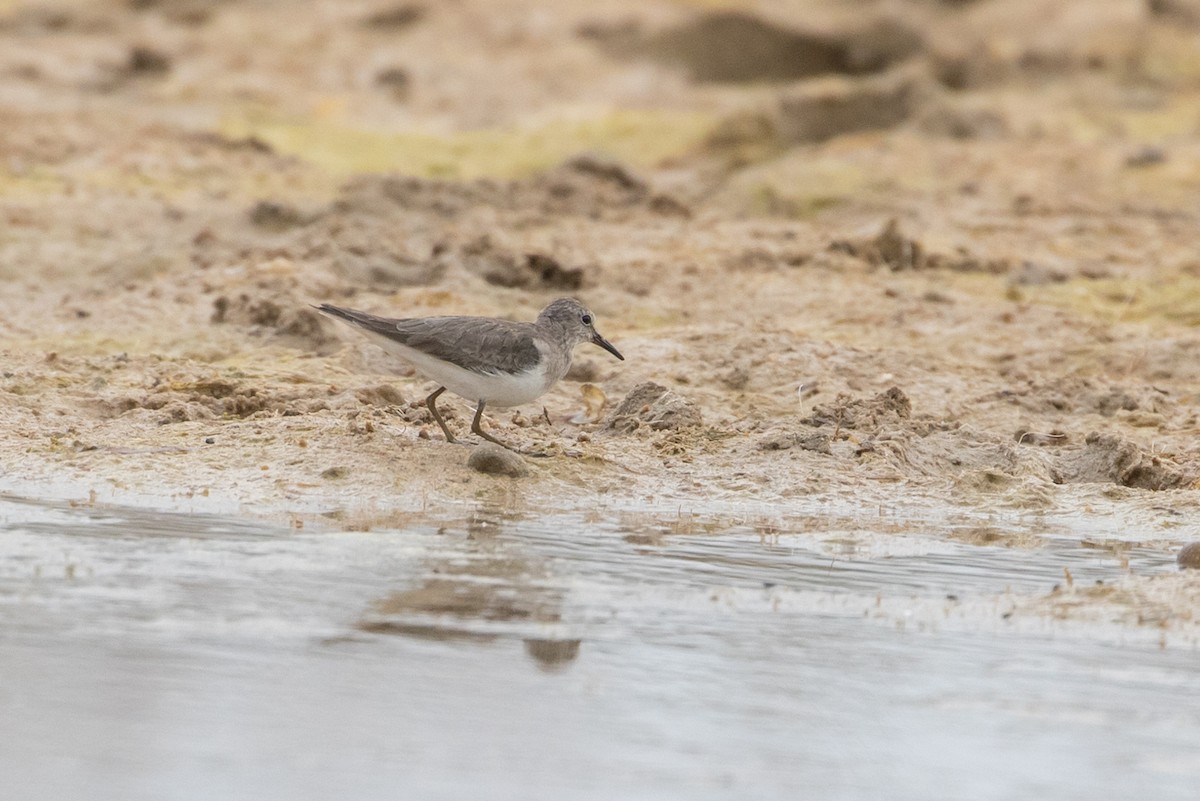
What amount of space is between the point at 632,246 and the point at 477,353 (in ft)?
15.5

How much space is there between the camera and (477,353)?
24.9 feet

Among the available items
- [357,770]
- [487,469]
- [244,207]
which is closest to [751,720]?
[357,770]

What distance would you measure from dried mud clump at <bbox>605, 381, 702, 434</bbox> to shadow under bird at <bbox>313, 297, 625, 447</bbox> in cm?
55

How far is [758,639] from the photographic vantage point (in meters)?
5.46

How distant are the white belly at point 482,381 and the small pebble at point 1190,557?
2.72 meters

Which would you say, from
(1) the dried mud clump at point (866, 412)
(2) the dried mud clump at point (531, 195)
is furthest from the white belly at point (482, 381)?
(2) the dried mud clump at point (531, 195)

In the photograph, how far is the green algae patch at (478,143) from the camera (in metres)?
15.0

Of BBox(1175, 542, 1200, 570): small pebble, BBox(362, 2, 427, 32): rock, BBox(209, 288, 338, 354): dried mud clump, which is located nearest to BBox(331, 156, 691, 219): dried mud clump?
BBox(209, 288, 338, 354): dried mud clump

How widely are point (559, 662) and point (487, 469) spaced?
8.08 feet

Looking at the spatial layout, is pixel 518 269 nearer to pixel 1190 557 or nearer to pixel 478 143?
pixel 478 143

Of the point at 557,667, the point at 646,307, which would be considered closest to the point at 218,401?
the point at 646,307

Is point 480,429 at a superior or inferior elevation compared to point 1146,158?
inferior

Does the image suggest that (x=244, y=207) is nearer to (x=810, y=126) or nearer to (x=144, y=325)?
(x=144, y=325)

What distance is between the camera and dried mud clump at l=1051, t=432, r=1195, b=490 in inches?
315
